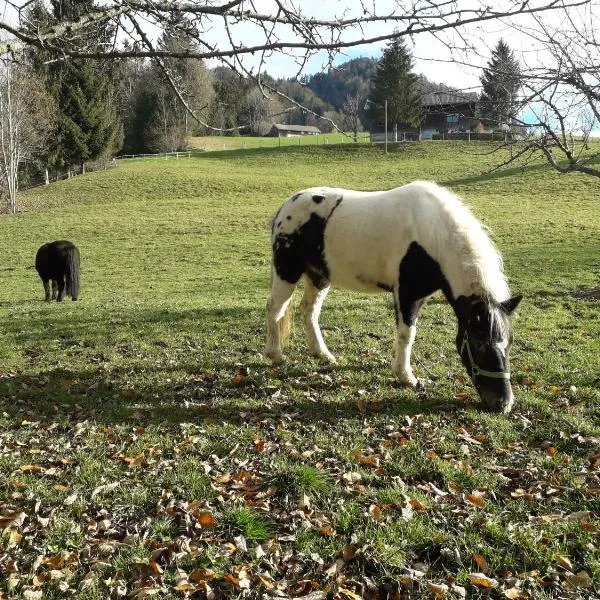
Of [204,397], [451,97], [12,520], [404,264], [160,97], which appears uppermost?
[451,97]

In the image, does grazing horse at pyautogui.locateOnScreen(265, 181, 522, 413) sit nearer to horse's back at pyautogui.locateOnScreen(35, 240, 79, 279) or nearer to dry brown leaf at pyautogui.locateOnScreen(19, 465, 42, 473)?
dry brown leaf at pyautogui.locateOnScreen(19, 465, 42, 473)

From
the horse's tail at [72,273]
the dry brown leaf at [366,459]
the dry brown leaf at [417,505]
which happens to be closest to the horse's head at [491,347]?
the dry brown leaf at [366,459]

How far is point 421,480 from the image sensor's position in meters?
4.38

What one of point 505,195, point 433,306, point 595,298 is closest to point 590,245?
point 595,298

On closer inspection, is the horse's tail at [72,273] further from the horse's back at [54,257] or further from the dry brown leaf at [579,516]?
the dry brown leaf at [579,516]

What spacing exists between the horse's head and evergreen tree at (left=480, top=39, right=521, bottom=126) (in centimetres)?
415

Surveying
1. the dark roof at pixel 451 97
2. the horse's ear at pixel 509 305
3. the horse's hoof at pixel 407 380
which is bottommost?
the horse's hoof at pixel 407 380

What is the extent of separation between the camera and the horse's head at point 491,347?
5.43 m

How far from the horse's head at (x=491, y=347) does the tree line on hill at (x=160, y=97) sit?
227 cm

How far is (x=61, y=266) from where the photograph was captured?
14.0 meters

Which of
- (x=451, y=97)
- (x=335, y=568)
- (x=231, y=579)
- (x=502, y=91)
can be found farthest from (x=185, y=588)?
(x=502, y=91)

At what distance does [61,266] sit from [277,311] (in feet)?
29.5

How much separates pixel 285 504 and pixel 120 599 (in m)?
1.34

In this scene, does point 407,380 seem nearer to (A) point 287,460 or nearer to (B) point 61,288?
(A) point 287,460
